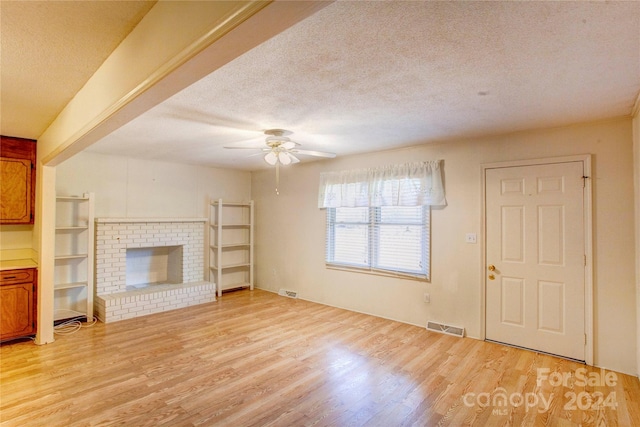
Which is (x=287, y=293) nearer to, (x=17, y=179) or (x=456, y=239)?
Result: (x=456, y=239)

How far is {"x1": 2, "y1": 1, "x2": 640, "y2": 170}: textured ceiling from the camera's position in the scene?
1.58 m

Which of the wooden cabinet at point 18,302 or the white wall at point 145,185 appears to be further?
the white wall at point 145,185

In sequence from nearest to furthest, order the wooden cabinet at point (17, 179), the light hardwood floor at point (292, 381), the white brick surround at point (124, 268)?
the light hardwood floor at point (292, 381), the wooden cabinet at point (17, 179), the white brick surround at point (124, 268)

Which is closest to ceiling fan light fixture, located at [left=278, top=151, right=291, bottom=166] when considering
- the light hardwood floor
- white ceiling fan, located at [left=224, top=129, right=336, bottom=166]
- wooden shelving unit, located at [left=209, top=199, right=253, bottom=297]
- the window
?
white ceiling fan, located at [left=224, top=129, right=336, bottom=166]

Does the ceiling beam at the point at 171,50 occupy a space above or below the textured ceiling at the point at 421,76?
below

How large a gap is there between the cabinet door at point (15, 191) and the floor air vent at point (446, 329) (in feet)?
17.6

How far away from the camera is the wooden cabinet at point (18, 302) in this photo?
3568mm

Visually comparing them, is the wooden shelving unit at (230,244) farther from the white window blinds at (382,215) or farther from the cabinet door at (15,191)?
the cabinet door at (15,191)

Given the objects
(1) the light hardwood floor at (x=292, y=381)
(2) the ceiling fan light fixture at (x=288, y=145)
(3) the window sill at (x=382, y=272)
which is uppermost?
(2) the ceiling fan light fixture at (x=288, y=145)

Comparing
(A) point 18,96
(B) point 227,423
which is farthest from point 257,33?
(A) point 18,96

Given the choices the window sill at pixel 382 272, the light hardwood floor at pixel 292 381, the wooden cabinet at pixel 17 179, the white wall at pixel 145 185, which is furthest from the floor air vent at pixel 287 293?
the wooden cabinet at pixel 17 179

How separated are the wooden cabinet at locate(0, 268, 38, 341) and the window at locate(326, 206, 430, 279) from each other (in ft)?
12.8

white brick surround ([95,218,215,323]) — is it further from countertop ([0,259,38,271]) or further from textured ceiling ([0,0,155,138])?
textured ceiling ([0,0,155,138])

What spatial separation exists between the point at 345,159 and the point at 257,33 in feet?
13.7
